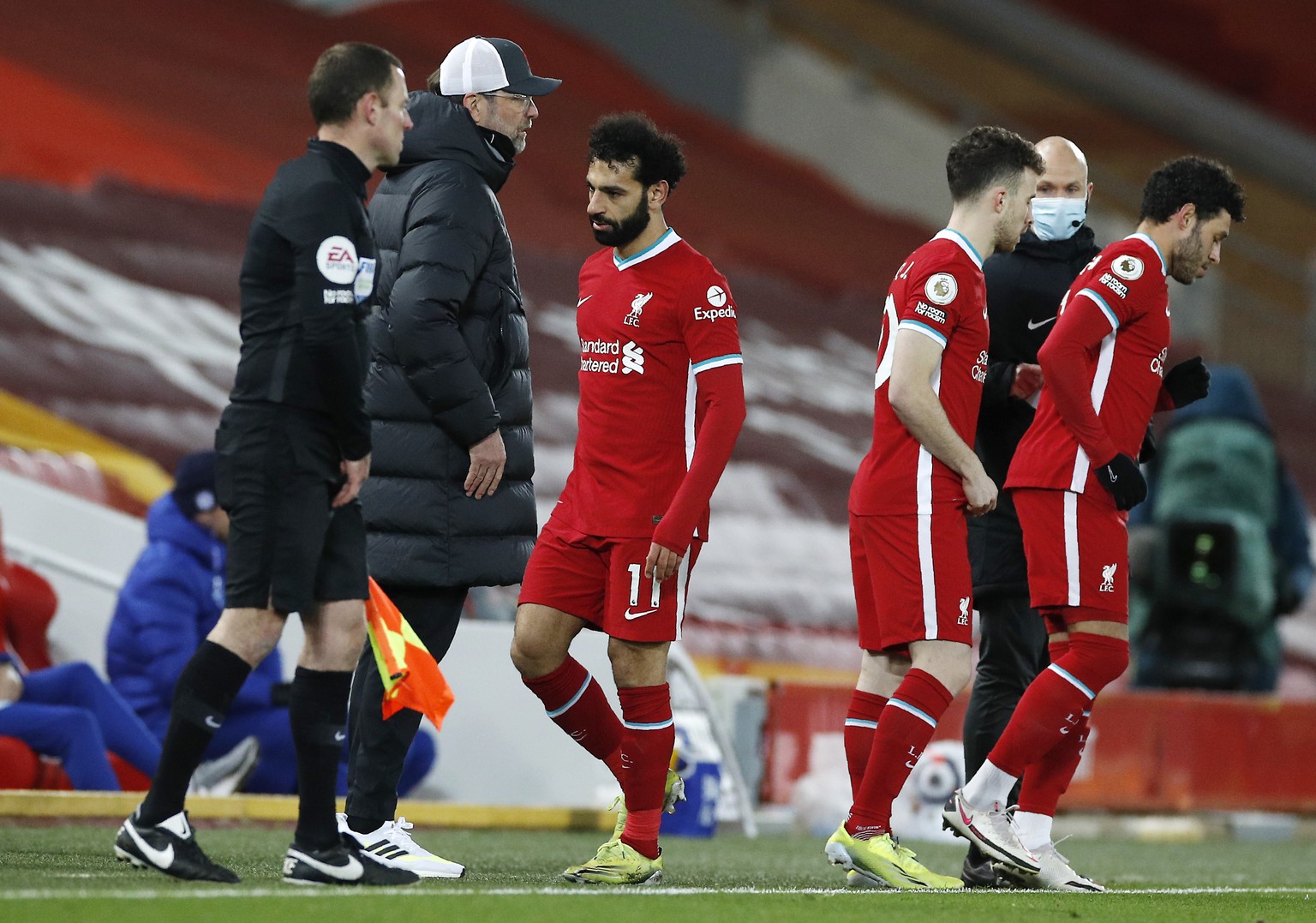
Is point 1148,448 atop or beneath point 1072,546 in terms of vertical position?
atop

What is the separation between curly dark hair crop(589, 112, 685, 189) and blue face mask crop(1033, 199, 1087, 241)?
1.35m

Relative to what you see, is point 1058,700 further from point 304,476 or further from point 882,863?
point 304,476

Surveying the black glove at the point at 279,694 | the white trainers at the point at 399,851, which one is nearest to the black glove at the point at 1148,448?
the white trainers at the point at 399,851

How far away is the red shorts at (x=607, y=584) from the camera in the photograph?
448 cm

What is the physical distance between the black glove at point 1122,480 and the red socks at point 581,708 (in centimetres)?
143

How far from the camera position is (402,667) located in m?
4.34

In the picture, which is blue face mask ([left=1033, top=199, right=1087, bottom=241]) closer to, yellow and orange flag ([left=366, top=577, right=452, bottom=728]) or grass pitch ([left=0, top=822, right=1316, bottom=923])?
grass pitch ([left=0, top=822, right=1316, bottom=923])

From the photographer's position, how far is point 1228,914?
4.20m

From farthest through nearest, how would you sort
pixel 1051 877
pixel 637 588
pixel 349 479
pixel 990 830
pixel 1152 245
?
pixel 1152 245 → pixel 1051 877 → pixel 990 830 → pixel 637 588 → pixel 349 479

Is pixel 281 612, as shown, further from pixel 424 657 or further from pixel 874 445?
pixel 874 445

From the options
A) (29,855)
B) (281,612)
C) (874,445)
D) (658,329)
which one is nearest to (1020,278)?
(874,445)

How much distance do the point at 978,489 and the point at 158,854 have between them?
7.05 ft

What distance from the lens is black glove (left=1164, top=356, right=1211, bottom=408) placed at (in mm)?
5137

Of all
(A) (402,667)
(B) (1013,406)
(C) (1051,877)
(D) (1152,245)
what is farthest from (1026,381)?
(A) (402,667)
